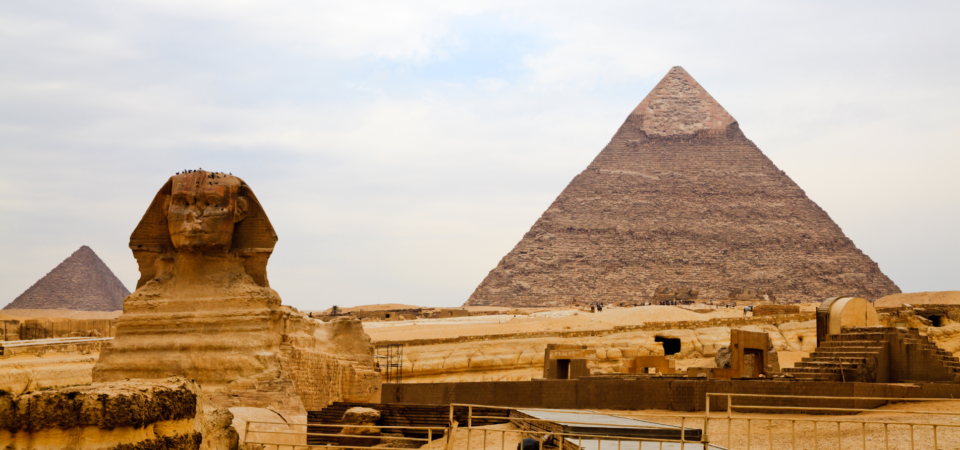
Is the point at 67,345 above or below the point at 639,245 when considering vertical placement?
below

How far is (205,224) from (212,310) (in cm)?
72

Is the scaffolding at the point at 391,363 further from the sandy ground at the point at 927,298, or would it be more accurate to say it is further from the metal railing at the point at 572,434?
the sandy ground at the point at 927,298

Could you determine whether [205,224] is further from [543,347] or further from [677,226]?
[677,226]

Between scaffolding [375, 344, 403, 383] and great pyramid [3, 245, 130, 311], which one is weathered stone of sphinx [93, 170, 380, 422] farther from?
great pyramid [3, 245, 130, 311]

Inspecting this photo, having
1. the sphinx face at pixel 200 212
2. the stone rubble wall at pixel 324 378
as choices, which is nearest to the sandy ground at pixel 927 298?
the stone rubble wall at pixel 324 378

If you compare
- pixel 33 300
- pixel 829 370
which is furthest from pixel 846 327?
pixel 33 300

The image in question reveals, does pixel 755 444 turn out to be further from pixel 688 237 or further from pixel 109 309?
pixel 688 237

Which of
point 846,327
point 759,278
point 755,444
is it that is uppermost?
point 759,278

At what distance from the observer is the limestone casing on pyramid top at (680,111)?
506 feet

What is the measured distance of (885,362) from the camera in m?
9.27

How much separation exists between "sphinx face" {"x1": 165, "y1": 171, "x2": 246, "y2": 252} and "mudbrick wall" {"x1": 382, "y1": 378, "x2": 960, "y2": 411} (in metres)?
3.18

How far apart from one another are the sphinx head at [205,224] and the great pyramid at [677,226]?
128828 millimetres

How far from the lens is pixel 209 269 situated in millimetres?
→ 8578

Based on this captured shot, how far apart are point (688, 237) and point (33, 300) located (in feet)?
313
